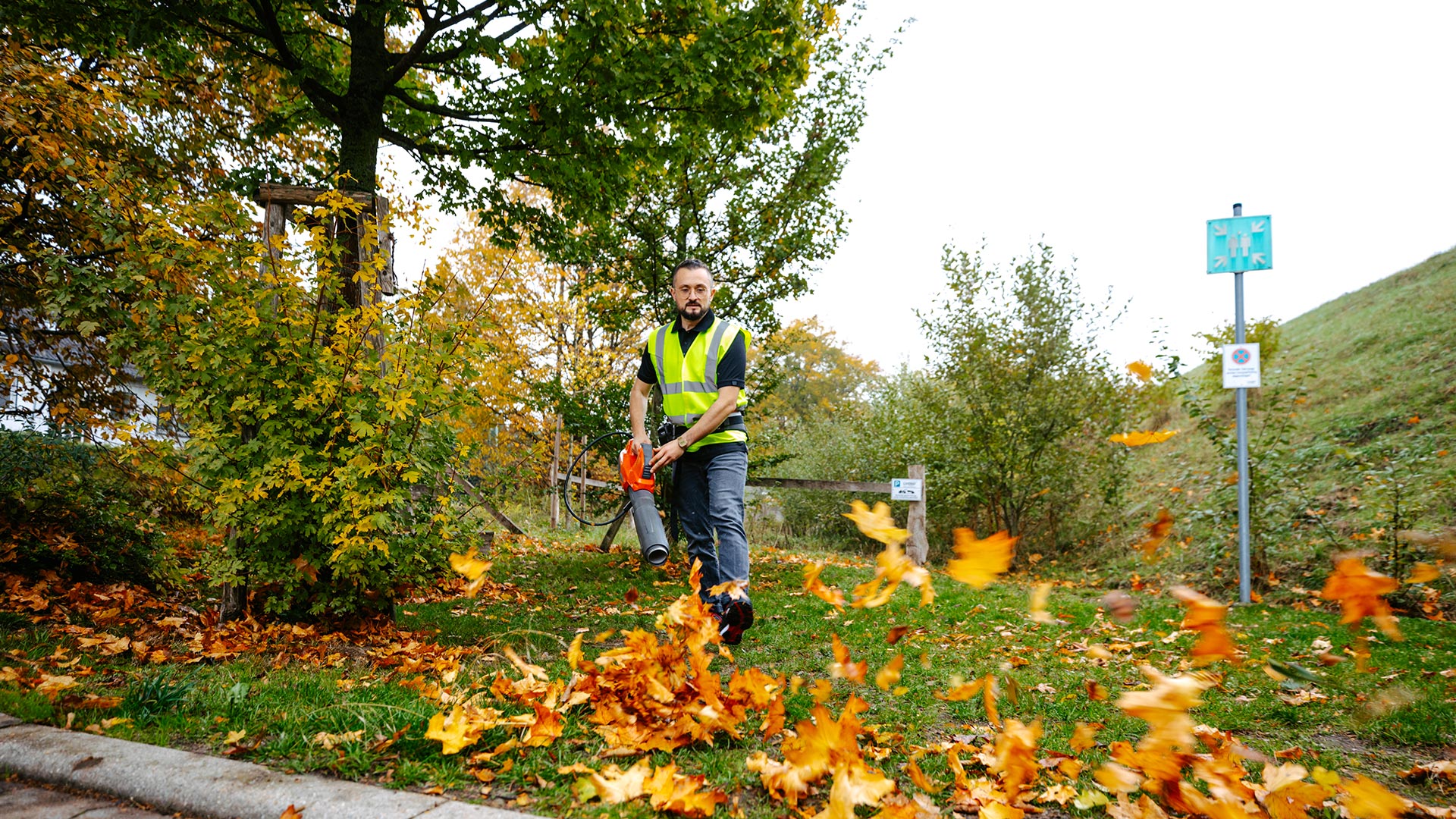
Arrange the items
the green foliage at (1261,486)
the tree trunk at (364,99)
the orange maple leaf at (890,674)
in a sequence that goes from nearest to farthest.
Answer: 1. the orange maple leaf at (890,674)
2. the tree trunk at (364,99)
3. the green foliage at (1261,486)

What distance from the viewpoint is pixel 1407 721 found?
9.53 ft

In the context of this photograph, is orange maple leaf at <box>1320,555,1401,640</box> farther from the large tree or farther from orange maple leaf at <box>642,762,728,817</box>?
the large tree

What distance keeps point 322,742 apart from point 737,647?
2441mm

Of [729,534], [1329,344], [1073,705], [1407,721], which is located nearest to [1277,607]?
[1407,721]

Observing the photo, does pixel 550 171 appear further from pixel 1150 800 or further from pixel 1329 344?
pixel 1329 344

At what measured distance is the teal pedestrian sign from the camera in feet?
21.0

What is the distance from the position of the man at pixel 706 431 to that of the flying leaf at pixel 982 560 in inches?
70.2

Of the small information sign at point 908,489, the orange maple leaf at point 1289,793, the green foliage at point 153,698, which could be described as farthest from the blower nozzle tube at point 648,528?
the small information sign at point 908,489

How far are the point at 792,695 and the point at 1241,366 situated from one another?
18.8 ft

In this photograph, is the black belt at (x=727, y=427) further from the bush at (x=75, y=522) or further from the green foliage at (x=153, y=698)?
the bush at (x=75, y=522)

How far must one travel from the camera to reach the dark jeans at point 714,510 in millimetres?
3557

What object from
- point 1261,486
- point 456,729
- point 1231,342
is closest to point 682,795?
point 456,729

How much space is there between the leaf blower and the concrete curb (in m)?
1.81

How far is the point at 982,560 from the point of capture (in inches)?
69.7
